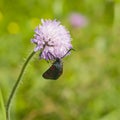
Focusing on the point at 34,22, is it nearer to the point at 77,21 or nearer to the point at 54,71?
the point at 77,21

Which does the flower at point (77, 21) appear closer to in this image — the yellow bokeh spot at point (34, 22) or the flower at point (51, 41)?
the yellow bokeh spot at point (34, 22)

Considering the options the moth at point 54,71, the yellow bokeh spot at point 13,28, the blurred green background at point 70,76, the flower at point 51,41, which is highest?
the yellow bokeh spot at point 13,28

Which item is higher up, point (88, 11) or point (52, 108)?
point (88, 11)

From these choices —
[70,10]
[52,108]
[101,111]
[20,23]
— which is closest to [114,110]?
[101,111]

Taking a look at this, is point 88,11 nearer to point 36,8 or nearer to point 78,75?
point 36,8

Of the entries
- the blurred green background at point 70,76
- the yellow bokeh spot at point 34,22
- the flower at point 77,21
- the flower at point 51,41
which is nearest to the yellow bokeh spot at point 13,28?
the blurred green background at point 70,76

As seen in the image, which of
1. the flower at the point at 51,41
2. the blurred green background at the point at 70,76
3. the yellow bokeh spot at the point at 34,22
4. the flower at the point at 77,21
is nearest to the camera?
the flower at the point at 51,41

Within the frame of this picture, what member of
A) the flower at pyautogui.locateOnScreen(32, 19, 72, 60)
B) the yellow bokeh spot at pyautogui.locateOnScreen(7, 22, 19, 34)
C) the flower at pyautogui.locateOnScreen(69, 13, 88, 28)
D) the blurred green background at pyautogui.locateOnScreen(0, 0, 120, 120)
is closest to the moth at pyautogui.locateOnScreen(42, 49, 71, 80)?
the flower at pyautogui.locateOnScreen(32, 19, 72, 60)
